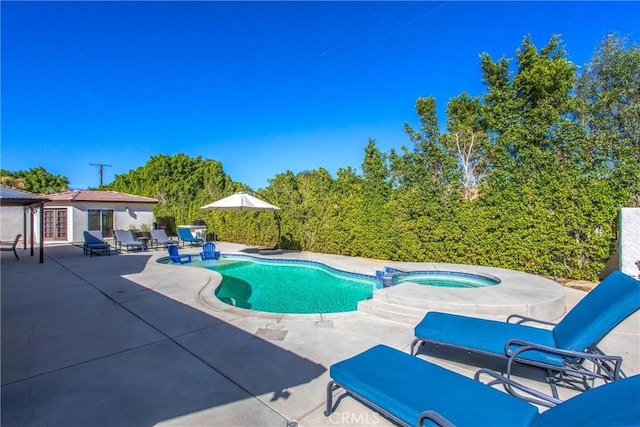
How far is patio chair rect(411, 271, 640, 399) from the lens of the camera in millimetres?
3148

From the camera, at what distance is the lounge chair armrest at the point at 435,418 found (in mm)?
2109

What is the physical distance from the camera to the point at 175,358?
13.1 ft

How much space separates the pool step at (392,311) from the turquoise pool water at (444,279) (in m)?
3.38

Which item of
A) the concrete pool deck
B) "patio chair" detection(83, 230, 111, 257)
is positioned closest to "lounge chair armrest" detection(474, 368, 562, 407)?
the concrete pool deck

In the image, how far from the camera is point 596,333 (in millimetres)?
3191

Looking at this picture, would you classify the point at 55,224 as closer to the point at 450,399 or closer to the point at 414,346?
the point at 414,346

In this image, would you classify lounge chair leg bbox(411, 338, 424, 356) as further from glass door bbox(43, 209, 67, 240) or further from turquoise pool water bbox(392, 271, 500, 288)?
glass door bbox(43, 209, 67, 240)

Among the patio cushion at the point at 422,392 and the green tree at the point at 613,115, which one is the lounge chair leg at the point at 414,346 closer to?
the patio cushion at the point at 422,392

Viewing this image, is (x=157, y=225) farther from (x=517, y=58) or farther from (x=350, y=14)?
(x=517, y=58)

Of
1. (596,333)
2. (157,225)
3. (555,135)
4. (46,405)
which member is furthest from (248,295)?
(157,225)

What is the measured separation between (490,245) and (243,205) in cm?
883

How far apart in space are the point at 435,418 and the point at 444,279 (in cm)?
760

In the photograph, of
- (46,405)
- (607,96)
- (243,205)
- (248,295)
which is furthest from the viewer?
(243,205)

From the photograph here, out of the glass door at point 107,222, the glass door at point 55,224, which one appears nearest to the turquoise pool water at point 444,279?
the glass door at point 107,222
